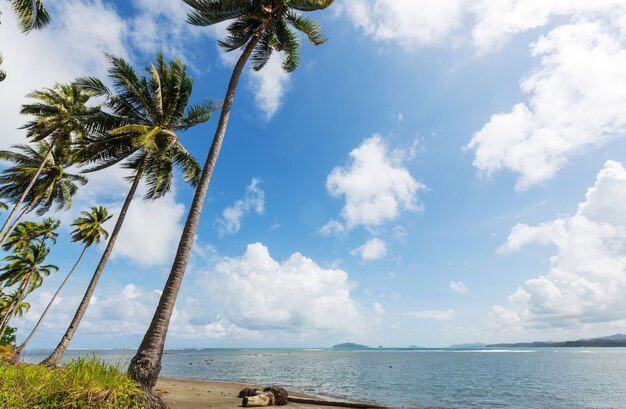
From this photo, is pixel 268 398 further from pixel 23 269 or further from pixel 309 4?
pixel 23 269

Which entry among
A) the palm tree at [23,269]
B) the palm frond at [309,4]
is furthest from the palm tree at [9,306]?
the palm frond at [309,4]

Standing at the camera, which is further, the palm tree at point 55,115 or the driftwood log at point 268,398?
the palm tree at point 55,115

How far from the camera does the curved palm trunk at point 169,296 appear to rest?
8.42 meters

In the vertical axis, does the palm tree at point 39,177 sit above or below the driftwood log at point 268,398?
above

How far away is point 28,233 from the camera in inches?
1330

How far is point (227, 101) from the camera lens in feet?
41.4

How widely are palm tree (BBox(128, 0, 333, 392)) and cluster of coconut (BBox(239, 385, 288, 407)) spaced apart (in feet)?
25.3

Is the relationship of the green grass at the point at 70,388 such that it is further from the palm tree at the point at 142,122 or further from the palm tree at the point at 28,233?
the palm tree at the point at 28,233

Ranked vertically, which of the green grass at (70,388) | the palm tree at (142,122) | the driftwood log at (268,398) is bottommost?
the driftwood log at (268,398)

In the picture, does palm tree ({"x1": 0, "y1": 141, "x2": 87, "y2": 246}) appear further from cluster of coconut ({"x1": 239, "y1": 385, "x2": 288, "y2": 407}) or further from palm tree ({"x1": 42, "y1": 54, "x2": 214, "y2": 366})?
cluster of coconut ({"x1": 239, "y1": 385, "x2": 288, "y2": 407})

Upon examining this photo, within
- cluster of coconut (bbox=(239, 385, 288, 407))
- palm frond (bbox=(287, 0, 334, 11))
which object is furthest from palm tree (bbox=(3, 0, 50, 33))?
cluster of coconut (bbox=(239, 385, 288, 407))

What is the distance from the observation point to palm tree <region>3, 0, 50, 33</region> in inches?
506

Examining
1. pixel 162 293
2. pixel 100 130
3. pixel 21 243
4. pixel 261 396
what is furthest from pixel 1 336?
pixel 162 293

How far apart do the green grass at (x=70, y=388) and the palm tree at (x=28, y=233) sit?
34.9 metres
